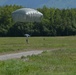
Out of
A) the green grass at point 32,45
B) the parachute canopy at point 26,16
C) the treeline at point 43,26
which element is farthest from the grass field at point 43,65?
the treeline at point 43,26

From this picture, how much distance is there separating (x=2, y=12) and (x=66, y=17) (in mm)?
25292

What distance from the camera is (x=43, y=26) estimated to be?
13150cm

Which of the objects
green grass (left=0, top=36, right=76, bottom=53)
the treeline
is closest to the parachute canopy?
green grass (left=0, top=36, right=76, bottom=53)

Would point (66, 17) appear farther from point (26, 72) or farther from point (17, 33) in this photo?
point (26, 72)

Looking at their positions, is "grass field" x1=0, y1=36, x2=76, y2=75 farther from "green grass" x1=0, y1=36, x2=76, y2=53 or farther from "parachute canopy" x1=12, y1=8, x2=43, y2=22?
"parachute canopy" x1=12, y1=8, x2=43, y2=22

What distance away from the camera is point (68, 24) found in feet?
441

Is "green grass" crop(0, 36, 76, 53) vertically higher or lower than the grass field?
lower

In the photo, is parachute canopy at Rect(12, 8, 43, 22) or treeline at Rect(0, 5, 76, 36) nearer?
parachute canopy at Rect(12, 8, 43, 22)

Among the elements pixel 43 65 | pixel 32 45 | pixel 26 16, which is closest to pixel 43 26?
pixel 26 16

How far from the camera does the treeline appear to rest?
12694 cm

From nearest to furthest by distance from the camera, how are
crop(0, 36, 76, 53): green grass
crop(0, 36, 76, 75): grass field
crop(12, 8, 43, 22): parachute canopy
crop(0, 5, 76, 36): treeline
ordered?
crop(0, 36, 76, 75): grass field
crop(0, 36, 76, 53): green grass
crop(12, 8, 43, 22): parachute canopy
crop(0, 5, 76, 36): treeline

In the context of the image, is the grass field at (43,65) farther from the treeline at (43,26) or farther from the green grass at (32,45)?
the treeline at (43,26)

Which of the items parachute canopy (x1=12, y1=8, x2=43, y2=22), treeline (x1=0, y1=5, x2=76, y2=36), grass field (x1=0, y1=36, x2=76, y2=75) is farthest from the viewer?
treeline (x1=0, y1=5, x2=76, y2=36)

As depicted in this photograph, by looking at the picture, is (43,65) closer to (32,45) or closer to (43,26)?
(32,45)
